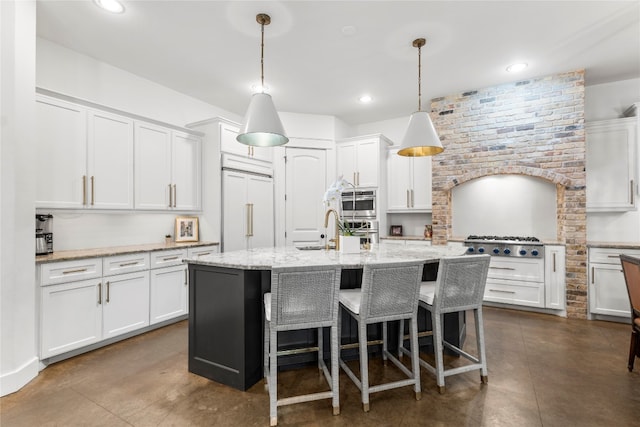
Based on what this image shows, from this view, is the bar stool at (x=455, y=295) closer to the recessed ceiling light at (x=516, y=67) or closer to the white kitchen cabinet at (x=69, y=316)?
the recessed ceiling light at (x=516, y=67)

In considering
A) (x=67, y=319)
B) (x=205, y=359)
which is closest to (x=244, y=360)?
(x=205, y=359)

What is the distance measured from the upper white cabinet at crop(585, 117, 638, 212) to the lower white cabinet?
5182mm

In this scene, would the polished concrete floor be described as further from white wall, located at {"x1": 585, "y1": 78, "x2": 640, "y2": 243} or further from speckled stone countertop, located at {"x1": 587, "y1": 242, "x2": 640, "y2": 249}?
white wall, located at {"x1": 585, "y1": 78, "x2": 640, "y2": 243}

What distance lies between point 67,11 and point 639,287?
5.11m

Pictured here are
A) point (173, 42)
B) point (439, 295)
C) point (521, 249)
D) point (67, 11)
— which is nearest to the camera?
point (439, 295)

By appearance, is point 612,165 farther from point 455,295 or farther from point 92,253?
point 92,253

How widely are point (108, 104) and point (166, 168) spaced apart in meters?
0.91

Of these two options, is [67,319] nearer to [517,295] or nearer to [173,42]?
[173,42]

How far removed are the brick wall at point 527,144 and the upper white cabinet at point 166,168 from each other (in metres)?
3.45

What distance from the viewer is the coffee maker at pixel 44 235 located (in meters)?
2.86

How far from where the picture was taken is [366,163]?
518 cm

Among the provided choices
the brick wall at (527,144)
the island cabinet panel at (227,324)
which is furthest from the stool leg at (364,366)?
the brick wall at (527,144)

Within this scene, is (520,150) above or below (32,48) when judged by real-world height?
below

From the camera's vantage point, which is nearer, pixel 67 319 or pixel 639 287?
pixel 639 287
